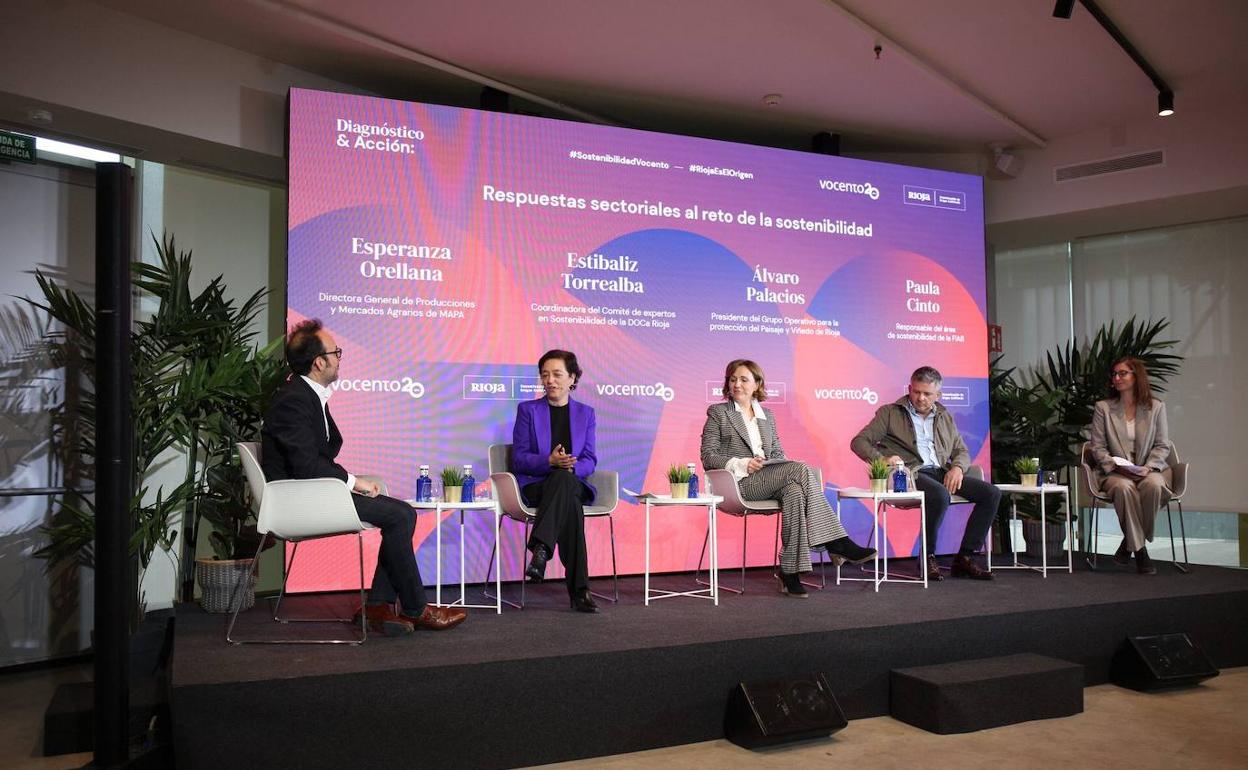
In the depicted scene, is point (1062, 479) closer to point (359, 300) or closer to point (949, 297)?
point (949, 297)

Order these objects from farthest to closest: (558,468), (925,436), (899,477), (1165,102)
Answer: (1165,102) < (925,436) < (899,477) < (558,468)

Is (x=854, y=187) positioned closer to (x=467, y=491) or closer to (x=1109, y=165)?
(x=1109, y=165)

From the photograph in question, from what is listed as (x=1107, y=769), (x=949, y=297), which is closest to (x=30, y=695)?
(x=1107, y=769)

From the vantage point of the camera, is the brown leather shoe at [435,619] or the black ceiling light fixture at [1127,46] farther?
the black ceiling light fixture at [1127,46]

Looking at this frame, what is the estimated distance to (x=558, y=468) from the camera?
15.1 feet

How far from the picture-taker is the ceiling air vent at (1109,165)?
22.6ft

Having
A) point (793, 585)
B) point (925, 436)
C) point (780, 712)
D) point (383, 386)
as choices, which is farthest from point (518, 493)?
point (925, 436)

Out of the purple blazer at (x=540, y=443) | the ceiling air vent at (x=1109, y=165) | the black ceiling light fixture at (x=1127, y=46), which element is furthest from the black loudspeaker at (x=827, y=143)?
the purple blazer at (x=540, y=443)

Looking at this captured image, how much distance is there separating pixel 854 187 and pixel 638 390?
7.48ft

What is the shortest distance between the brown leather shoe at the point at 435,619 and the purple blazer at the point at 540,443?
92 cm

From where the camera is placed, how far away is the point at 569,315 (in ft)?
18.9

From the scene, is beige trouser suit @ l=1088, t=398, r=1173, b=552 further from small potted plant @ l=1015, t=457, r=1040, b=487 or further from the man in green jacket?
the man in green jacket

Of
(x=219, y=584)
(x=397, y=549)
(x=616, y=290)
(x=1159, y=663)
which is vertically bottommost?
(x=1159, y=663)

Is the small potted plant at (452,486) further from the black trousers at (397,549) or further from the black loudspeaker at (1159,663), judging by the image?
the black loudspeaker at (1159,663)
